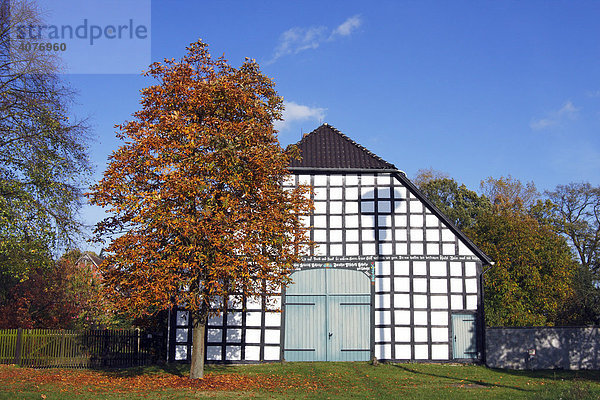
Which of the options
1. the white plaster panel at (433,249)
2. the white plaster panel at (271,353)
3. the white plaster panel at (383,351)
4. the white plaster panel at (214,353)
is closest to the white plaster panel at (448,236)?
the white plaster panel at (433,249)

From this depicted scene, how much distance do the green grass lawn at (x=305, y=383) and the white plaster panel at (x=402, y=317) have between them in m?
1.76

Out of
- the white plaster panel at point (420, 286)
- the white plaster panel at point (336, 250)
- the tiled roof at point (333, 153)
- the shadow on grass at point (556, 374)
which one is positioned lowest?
the shadow on grass at point (556, 374)

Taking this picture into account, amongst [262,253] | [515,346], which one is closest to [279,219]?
[262,253]

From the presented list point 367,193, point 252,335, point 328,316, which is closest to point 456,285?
point 367,193

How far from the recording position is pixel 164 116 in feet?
50.6

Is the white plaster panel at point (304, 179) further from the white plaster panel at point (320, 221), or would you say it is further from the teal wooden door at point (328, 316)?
the teal wooden door at point (328, 316)

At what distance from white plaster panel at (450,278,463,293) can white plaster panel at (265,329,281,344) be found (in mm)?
7418

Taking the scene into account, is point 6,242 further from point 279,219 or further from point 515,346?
point 515,346

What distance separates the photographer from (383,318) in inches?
866

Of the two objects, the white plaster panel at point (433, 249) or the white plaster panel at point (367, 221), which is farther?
the white plaster panel at point (367, 221)

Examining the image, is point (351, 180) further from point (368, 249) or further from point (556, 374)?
point (556, 374)

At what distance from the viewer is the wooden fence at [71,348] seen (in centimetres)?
2058

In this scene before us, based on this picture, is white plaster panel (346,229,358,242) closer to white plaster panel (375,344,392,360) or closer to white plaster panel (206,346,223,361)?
white plaster panel (375,344,392,360)

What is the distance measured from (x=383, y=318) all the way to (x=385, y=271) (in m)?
1.93
